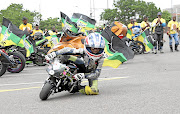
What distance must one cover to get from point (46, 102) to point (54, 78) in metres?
0.54

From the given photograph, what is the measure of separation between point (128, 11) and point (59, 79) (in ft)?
255

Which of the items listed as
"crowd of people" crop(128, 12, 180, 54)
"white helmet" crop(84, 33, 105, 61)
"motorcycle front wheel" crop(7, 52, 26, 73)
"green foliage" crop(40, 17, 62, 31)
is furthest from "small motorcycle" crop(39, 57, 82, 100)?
"green foliage" crop(40, 17, 62, 31)

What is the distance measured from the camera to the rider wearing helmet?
6.70 metres

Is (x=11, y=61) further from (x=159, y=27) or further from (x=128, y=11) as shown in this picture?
(x=128, y=11)

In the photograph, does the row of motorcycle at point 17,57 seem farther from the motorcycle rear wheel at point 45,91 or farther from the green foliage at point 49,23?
the green foliage at point 49,23

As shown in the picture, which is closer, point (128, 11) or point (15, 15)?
point (15, 15)

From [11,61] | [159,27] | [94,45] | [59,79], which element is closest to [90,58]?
[94,45]

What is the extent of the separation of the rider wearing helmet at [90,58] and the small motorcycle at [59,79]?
115mm

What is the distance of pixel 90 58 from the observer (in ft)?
22.5

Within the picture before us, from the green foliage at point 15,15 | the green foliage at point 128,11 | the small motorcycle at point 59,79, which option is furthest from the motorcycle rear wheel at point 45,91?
the green foliage at point 128,11

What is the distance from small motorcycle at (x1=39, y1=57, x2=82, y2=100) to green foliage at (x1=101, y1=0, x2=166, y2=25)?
246ft

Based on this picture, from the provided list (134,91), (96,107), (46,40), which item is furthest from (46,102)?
(46,40)

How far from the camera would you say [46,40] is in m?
16.8

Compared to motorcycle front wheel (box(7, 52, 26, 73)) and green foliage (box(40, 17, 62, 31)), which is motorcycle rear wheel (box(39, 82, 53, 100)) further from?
green foliage (box(40, 17, 62, 31))
